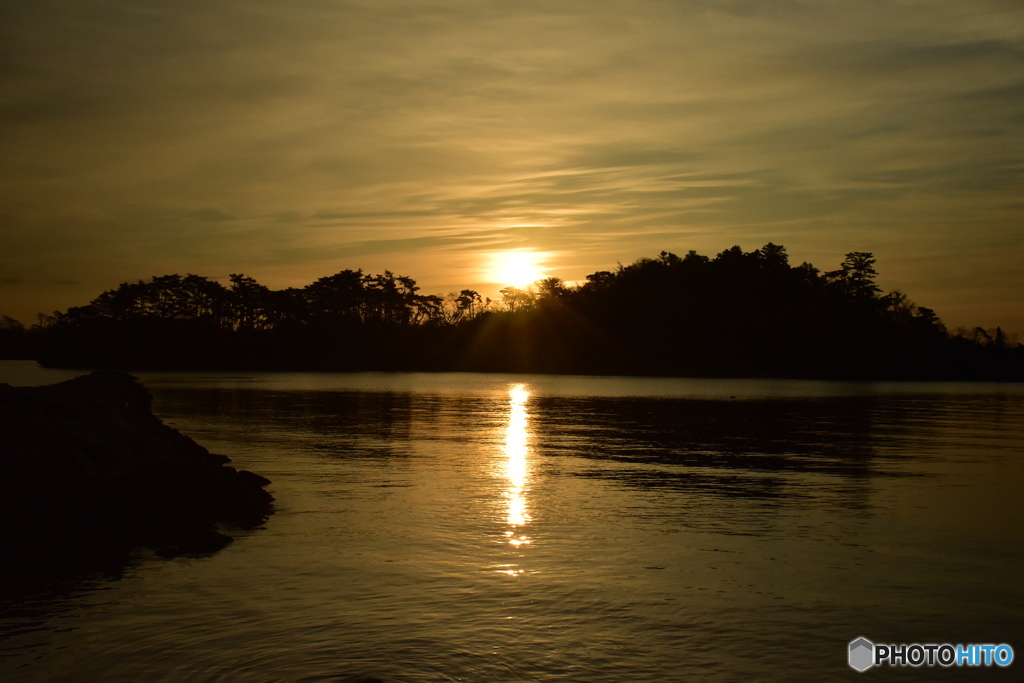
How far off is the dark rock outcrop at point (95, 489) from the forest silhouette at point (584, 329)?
134987 mm

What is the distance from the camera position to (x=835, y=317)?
146375 mm

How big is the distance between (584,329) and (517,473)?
138272 mm

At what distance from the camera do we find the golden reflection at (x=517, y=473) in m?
15.7

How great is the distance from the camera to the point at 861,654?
9258 mm

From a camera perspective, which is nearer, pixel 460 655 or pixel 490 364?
pixel 460 655

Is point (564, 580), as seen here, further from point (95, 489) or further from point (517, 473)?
point (517, 473)

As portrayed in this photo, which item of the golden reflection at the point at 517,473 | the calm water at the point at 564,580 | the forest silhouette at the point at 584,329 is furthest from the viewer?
the forest silhouette at the point at 584,329

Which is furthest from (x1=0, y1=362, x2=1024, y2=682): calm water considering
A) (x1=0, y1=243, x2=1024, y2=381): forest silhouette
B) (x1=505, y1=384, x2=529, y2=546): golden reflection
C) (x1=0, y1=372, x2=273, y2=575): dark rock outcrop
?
(x1=0, y1=243, x2=1024, y2=381): forest silhouette

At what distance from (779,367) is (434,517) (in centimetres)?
13876

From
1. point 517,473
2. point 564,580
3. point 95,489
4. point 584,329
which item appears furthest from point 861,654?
point 584,329

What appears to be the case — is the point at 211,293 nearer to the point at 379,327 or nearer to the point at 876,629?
the point at 379,327

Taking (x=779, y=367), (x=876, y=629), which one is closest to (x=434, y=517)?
(x=876, y=629)

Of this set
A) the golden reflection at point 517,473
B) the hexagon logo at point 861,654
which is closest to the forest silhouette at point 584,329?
the golden reflection at point 517,473

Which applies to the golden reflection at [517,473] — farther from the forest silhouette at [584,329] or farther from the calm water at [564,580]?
the forest silhouette at [584,329]
